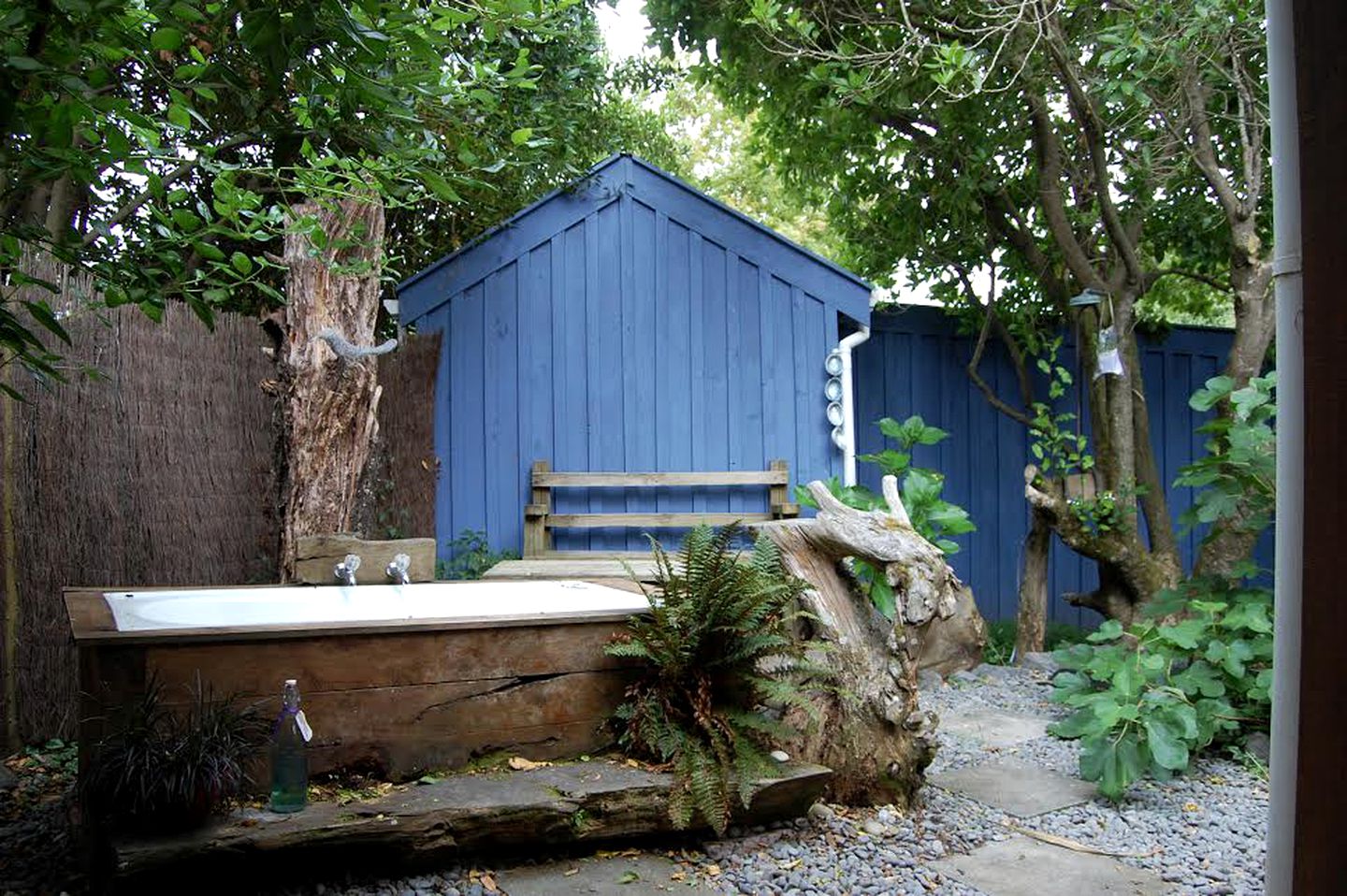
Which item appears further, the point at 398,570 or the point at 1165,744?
the point at 398,570

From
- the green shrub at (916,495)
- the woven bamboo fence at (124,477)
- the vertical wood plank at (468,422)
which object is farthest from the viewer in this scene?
the vertical wood plank at (468,422)

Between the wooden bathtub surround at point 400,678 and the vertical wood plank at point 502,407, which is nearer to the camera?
the wooden bathtub surround at point 400,678

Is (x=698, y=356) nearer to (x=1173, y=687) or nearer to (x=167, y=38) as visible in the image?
(x=1173, y=687)

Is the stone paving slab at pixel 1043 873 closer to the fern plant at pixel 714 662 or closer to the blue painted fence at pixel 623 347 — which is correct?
the fern plant at pixel 714 662

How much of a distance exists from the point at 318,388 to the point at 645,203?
252 cm

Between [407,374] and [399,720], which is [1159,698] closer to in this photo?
[399,720]

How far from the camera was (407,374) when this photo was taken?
5.88m

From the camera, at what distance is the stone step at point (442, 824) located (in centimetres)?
234

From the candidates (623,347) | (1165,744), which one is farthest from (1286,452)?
(623,347)

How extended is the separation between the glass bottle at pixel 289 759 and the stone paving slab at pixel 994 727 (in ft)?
9.44

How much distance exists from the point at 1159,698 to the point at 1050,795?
0.57m

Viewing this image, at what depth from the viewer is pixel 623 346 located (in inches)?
244

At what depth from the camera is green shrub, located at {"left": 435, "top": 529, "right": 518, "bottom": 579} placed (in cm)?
591

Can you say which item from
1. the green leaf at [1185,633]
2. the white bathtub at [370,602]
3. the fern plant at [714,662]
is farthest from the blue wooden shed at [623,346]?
the fern plant at [714,662]
